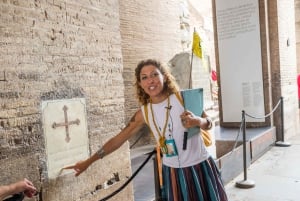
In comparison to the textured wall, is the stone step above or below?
below

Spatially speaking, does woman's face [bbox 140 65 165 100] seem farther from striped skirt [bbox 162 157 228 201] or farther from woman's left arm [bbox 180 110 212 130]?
striped skirt [bbox 162 157 228 201]

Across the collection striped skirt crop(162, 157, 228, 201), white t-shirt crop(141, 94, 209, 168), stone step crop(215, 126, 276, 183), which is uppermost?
white t-shirt crop(141, 94, 209, 168)

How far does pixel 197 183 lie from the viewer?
2260mm

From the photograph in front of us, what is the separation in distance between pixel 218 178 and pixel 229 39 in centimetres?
610

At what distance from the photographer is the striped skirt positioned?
2.26m

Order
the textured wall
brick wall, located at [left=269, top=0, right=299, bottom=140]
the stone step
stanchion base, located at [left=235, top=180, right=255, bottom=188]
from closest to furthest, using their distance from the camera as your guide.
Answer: the textured wall, stanchion base, located at [left=235, top=180, right=255, bottom=188], the stone step, brick wall, located at [left=269, top=0, right=299, bottom=140]

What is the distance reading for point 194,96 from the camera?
2.30 m

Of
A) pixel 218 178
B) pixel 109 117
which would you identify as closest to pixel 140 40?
pixel 109 117

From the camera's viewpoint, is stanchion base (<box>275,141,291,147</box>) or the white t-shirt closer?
the white t-shirt

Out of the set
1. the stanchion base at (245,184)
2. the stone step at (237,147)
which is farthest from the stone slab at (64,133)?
the stanchion base at (245,184)

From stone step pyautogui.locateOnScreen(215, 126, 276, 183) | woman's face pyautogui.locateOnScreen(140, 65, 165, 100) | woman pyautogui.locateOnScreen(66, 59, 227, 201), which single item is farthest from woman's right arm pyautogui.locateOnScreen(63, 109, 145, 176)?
stone step pyautogui.locateOnScreen(215, 126, 276, 183)

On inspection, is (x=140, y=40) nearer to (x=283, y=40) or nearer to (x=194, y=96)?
(x=283, y=40)

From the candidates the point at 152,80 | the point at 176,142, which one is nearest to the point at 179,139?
the point at 176,142

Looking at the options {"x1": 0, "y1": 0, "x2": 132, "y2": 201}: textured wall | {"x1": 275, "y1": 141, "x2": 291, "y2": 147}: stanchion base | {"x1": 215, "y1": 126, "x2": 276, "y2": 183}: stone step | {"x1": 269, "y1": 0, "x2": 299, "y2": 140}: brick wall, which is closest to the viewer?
{"x1": 0, "y1": 0, "x2": 132, "y2": 201}: textured wall
